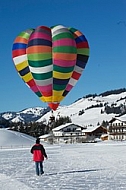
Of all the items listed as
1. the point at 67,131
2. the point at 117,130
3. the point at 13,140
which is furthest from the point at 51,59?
the point at 67,131

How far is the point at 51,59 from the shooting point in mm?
24094

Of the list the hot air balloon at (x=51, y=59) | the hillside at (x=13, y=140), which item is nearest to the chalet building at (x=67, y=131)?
the hillside at (x=13, y=140)

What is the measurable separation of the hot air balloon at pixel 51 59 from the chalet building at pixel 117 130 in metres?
77.5

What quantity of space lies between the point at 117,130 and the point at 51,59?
8303cm

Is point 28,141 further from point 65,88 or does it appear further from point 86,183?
point 86,183

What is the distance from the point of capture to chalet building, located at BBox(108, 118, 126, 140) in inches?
4017

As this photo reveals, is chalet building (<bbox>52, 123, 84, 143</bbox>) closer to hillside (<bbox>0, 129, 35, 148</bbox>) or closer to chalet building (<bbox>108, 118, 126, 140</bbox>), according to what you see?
chalet building (<bbox>108, 118, 126, 140</bbox>)

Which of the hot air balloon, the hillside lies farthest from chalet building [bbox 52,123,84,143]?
the hot air balloon

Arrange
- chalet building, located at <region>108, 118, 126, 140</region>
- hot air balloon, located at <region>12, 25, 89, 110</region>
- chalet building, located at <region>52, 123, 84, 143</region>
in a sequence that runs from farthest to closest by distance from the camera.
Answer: chalet building, located at <region>52, 123, 84, 143</region>
chalet building, located at <region>108, 118, 126, 140</region>
hot air balloon, located at <region>12, 25, 89, 110</region>

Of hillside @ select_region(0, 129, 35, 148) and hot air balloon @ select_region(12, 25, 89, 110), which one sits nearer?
hot air balloon @ select_region(12, 25, 89, 110)

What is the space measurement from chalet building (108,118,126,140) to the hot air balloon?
3053 inches

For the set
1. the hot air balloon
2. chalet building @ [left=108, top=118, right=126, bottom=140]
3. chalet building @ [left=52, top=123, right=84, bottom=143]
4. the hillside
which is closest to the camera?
the hot air balloon

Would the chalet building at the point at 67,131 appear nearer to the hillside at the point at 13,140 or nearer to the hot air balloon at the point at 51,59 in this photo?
the hillside at the point at 13,140

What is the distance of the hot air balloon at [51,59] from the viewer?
2406 centimetres
